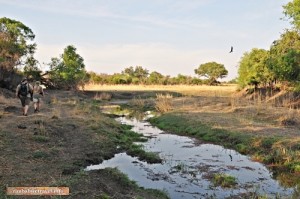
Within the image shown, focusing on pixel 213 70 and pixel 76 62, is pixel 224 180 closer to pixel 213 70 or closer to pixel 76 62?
pixel 76 62

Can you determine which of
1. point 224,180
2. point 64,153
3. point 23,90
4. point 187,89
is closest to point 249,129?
point 224,180

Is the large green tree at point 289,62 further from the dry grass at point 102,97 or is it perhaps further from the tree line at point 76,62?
the dry grass at point 102,97

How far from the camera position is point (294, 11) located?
22.0m

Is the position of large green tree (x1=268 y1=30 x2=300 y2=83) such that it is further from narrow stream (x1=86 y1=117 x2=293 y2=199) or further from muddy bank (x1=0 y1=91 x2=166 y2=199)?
muddy bank (x1=0 y1=91 x2=166 y2=199)

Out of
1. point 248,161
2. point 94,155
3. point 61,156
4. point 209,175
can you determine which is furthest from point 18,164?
point 248,161

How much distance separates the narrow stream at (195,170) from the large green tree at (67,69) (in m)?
24.9

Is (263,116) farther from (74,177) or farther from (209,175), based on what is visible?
(74,177)

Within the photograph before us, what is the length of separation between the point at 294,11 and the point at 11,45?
84.8 ft

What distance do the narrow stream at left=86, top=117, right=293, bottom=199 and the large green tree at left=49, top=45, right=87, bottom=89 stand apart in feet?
81.8

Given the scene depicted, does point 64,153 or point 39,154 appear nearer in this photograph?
point 39,154

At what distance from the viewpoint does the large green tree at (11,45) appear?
3041cm

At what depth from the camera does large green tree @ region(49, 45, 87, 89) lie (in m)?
38.4

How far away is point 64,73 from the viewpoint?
37750mm

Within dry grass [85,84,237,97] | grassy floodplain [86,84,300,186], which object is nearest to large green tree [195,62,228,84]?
dry grass [85,84,237,97]
